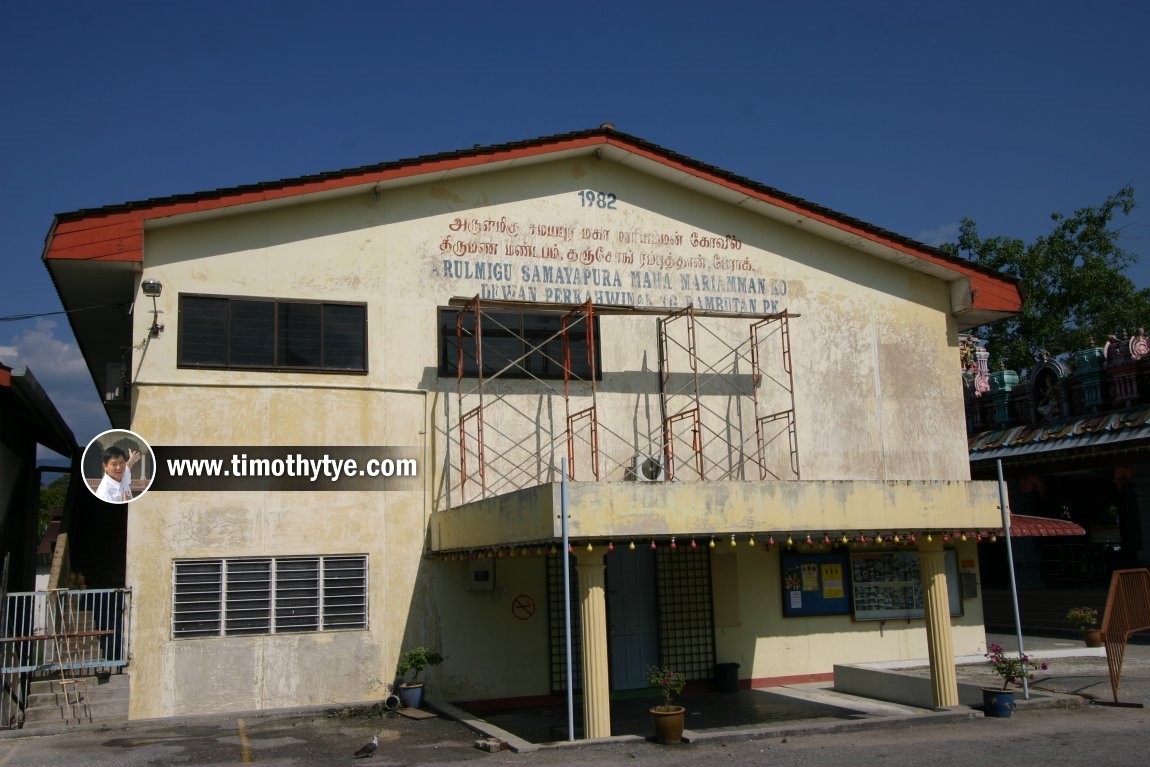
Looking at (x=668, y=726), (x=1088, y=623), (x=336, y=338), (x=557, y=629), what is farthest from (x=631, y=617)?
(x=1088, y=623)

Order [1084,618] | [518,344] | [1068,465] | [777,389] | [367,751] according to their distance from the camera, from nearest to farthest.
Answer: [367,751] < [518,344] < [777,389] < [1084,618] < [1068,465]

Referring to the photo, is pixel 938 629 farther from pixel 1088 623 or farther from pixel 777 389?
pixel 1088 623

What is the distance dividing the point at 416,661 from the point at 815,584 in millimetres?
7520

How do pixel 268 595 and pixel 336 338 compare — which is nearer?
pixel 268 595

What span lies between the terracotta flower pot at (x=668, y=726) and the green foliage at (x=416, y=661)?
416cm

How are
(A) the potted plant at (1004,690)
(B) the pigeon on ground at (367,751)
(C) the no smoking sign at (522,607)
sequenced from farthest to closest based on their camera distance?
(C) the no smoking sign at (522,607) < (A) the potted plant at (1004,690) < (B) the pigeon on ground at (367,751)

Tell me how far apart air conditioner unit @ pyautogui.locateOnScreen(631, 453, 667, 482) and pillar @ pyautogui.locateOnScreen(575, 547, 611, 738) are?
13.6ft

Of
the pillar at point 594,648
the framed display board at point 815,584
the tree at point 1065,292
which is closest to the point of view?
the pillar at point 594,648

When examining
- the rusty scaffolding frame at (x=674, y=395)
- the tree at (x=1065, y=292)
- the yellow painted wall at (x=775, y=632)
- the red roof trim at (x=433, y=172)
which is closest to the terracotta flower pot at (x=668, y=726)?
the rusty scaffolding frame at (x=674, y=395)

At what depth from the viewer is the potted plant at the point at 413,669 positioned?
589 inches

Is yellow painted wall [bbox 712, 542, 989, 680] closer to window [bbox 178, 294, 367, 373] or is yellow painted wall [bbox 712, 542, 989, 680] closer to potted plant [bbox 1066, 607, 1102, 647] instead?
potted plant [bbox 1066, 607, 1102, 647]

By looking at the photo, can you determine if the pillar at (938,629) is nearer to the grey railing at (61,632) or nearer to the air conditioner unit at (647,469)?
the air conditioner unit at (647,469)

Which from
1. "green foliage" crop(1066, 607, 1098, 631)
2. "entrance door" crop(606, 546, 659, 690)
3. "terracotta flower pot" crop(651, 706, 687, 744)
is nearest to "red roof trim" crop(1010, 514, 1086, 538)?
"green foliage" crop(1066, 607, 1098, 631)

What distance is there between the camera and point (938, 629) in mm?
13914
